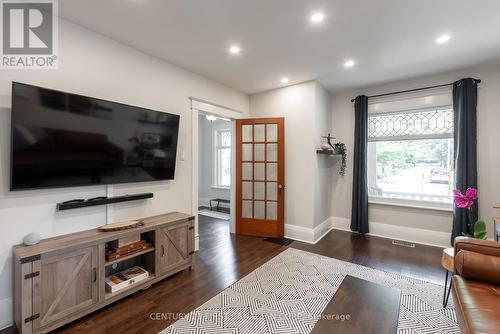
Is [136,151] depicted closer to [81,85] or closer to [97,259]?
[81,85]

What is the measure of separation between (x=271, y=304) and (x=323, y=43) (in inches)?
112

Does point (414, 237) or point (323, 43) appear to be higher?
point (323, 43)

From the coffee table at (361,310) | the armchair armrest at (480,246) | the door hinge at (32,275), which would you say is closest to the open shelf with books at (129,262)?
the door hinge at (32,275)

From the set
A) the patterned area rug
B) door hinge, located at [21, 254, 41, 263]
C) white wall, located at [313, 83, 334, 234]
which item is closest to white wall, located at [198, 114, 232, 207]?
white wall, located at [313, 83, 334, 234]

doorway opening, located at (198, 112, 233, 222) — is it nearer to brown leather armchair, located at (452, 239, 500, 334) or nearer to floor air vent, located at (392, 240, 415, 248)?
floor air vent, located at (392, 240, 415, 248)

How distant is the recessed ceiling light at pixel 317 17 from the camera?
2.12 m

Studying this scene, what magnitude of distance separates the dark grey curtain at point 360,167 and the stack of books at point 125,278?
3.57 meters

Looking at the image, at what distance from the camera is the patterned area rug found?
1.88 metres

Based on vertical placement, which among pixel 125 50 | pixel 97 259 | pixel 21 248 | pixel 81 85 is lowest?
pixel 97 259

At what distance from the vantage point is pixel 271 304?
2184 mm

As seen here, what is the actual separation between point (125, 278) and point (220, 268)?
1080 millimetres

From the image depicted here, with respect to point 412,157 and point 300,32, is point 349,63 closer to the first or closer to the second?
point 300,32

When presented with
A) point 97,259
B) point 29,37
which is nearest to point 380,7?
point 29,37

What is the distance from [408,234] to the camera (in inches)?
154
